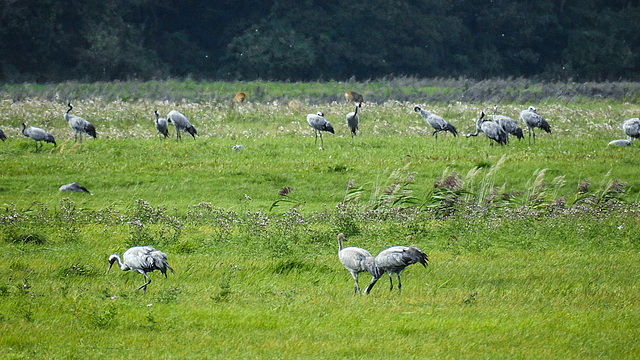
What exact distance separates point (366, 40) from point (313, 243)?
1960 inches

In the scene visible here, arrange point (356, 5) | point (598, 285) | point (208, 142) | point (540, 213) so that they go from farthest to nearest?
1. point (356, 5)
2. point (208, 142)
3. point (540, 213)
4. point (598, 285)

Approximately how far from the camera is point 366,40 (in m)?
61.6

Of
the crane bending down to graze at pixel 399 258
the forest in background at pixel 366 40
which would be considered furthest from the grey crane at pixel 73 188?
the forest in background at pixel 366 40

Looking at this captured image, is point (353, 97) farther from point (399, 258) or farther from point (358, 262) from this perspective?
point (399, 258)

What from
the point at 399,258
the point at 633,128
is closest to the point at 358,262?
the point at 399,258

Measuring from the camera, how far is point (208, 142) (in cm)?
2445

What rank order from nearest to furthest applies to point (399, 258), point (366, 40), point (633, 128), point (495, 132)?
point (399, 258)
point (495, 132)
point (633, 128)
point (366, 40)

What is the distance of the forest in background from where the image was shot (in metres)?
59.2

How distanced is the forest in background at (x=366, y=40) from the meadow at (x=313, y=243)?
103ft

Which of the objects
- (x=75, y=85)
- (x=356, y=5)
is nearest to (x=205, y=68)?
(x=356, y=5)

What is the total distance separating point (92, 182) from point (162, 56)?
43616 millimetres

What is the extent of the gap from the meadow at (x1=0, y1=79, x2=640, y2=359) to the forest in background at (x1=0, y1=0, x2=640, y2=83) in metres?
31.4

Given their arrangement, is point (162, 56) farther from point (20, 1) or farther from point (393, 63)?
point (393, 63)

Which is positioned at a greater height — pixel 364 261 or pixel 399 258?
pixel 399 258
